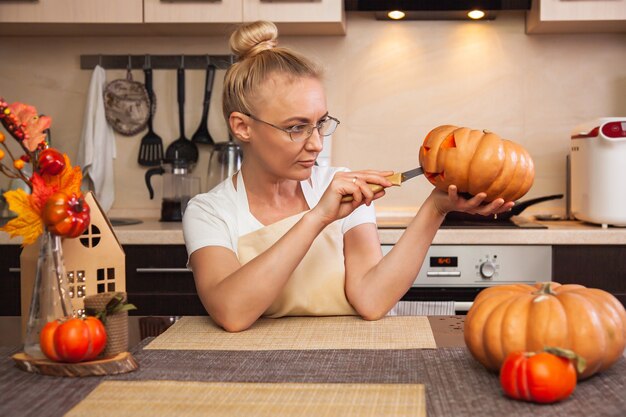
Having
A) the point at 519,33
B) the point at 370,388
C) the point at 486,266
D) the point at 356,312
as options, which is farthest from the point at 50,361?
the point at 519,33

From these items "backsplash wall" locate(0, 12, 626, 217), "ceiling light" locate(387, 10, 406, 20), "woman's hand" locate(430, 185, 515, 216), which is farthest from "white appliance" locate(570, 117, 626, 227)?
"woman's hand" locate(430, 185, 515, 216)

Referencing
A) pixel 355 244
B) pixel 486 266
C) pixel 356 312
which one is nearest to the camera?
pixel 356 312

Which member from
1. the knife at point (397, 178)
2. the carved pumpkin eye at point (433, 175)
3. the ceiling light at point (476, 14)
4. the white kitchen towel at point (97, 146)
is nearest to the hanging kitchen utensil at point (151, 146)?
the white kitchen towel at point (97, 146)

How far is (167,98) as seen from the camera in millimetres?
3072

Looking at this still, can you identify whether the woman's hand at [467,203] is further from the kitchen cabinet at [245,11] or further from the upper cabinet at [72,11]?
the upper cabinet at [72,11]

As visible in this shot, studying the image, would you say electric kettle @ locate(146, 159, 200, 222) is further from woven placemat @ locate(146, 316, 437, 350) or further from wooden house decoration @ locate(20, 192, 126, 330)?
wooden house decoration @ locate(20, 192, 126, 330)

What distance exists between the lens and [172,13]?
2.73m

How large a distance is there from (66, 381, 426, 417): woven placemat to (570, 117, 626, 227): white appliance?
5.46 feet

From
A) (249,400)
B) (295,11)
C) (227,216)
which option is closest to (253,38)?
(227,216)

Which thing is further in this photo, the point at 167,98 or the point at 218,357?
the point at 167,98

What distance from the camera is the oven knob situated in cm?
248

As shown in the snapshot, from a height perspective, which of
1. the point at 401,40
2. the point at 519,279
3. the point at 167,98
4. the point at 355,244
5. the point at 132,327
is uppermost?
the point at 401,40

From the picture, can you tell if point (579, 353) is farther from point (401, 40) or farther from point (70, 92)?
point (70, 92)

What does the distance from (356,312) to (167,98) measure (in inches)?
66.8
